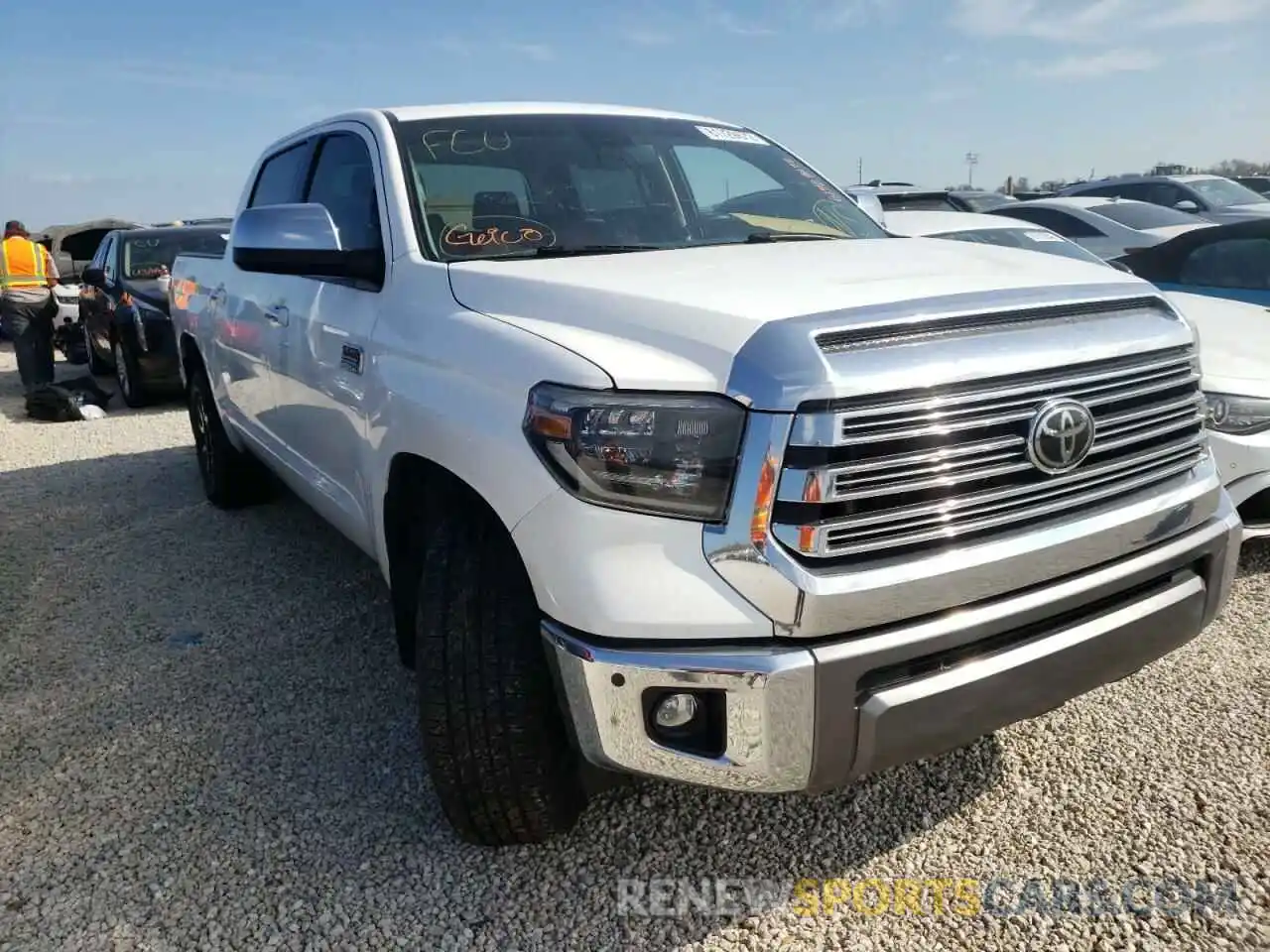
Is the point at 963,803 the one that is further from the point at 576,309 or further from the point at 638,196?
the point at 638,196

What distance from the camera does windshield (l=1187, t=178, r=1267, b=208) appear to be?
14180 millimetres

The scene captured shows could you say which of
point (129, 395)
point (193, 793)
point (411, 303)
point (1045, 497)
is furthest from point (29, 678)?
point (129, 395)

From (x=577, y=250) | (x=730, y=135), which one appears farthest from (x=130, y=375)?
(x=577, y=250)

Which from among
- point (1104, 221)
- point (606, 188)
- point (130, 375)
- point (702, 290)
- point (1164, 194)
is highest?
point (606, 188)

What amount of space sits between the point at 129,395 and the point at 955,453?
8.84 m

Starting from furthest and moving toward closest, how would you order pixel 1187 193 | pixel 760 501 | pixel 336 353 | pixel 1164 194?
pixel 1164 194, pixel 1187 193, pixel 336 353, pixel 760 501

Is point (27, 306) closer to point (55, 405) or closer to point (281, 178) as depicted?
point (55, 405)

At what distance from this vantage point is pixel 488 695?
6.71 ft

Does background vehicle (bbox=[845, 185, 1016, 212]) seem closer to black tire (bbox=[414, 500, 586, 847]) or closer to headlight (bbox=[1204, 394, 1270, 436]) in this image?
headlight (bbox=[1204, 394, 1270, 436])

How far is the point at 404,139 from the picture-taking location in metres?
3.03

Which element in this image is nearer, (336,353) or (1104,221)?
(336,353)

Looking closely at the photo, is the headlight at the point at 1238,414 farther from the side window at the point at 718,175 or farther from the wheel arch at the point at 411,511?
the wheel arch at the point at 411,511

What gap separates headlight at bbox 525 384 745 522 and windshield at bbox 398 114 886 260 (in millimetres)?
1005

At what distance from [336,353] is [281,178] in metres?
1.82
